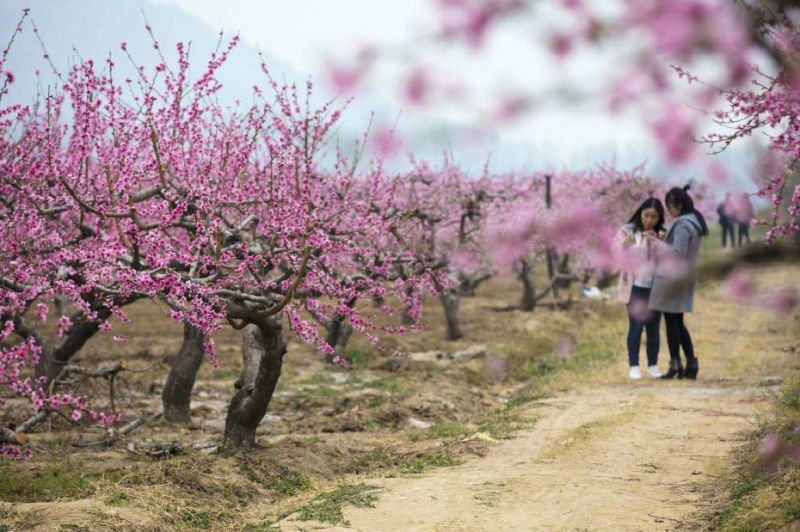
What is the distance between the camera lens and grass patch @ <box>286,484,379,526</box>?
6.72 m

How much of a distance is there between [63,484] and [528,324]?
15.0 metres

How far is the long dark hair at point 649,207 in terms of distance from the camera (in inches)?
476

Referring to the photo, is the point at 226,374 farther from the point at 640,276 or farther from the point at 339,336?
the point at 640,276

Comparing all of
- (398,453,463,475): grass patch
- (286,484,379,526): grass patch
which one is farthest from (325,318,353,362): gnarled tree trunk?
(286,484,379,526): grass patch

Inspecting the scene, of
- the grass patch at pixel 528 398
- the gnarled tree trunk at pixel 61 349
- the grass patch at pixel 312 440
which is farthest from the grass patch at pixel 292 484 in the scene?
the grass patch at pixel 528 398

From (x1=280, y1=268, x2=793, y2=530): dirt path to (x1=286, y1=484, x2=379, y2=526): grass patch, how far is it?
0.33 feet

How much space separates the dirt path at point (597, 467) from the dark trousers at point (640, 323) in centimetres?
46

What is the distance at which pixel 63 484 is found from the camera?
841 cm

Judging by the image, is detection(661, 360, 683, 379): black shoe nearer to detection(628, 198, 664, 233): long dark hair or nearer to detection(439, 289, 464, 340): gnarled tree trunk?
detection(628, 198, 664, 233): long dark hair

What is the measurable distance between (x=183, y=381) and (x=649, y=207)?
6.33 m

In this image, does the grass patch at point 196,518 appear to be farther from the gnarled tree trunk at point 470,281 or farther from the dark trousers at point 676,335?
the gnarled tree trunk at point 470,281

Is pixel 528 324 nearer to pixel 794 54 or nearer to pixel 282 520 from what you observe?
pixel 282 520

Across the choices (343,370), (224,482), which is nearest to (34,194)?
(224,482)

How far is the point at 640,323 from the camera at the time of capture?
12633 millimetres
